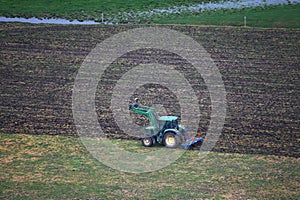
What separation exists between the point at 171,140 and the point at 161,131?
1.66 feet

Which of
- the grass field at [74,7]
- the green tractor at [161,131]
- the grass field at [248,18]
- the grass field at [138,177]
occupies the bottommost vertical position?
the grass field at [138,177]

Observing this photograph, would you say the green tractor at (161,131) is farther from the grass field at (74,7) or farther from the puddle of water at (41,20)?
the grass field at (74,7)

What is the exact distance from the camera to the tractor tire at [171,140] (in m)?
22.8

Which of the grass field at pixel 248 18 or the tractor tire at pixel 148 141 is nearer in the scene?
the tractor tire at pixel 148 141

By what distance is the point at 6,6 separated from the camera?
49.3 meters

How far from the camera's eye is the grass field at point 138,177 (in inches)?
750

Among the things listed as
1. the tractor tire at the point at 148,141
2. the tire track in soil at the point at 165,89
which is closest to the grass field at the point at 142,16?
the tire track in soil at the point at 165,89

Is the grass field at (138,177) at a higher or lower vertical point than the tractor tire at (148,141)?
lower

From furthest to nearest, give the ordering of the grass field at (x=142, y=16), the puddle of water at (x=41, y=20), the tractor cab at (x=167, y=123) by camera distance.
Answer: the puddle of water at (x=41, y=20), the grass field at (x=142, y=16), the tractor cab at (x=167, y=123)

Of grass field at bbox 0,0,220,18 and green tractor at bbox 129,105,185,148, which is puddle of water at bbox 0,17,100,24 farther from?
green tractor at bbox 129,105,185,148

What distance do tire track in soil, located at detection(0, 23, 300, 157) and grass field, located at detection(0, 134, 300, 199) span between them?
1408 millimetres

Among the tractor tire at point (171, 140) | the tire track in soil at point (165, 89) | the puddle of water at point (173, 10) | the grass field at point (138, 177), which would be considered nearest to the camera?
the grass field at point (138, 177)

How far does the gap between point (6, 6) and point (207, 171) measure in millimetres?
32662

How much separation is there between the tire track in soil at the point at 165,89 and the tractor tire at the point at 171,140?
1.56 m
